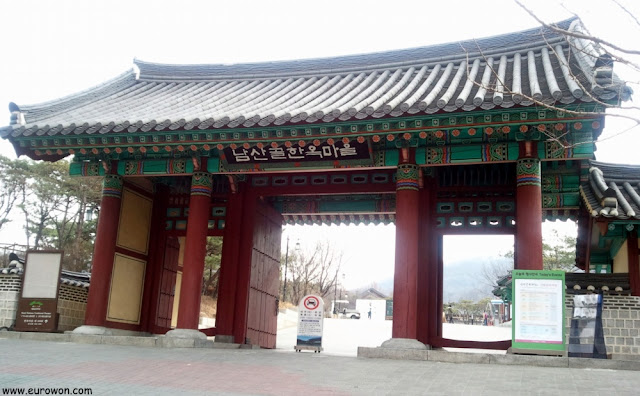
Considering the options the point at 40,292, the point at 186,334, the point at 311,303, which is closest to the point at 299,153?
the point at 311,303

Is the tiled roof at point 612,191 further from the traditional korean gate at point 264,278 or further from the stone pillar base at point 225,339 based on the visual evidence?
the stone pillar base at point 225,339

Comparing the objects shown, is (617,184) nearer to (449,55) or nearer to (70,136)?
(449,55)

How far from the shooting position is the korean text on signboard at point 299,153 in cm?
1269

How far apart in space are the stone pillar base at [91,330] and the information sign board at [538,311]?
8233 mm

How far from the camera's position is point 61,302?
48.4 ft

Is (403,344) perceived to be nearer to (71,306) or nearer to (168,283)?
(168,283)

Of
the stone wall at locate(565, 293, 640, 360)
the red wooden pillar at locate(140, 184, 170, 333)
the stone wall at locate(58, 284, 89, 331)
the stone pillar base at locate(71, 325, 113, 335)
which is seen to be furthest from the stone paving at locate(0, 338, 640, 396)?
the red wooden pillar at locate(140, 184, 170, 333)

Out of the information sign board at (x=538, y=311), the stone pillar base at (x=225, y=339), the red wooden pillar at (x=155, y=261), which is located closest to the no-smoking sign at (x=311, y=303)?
the stone pillar base at (x=225, y=339)

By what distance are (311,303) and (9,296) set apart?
654 cm

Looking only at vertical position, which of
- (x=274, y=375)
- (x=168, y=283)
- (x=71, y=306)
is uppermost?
(x=168, y=283)

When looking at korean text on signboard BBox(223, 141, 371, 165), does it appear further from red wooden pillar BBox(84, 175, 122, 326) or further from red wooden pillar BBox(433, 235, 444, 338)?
red wooden pillar BBox(84, 175, 122, 326)

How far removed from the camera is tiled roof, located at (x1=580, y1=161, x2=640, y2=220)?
11.5m

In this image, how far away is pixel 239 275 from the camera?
1478 centimetres

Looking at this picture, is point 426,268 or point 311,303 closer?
point 426,268
